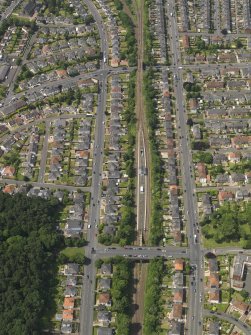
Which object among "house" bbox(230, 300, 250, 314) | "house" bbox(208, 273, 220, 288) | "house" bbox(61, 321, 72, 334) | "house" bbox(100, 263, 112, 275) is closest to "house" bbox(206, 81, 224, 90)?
"house" bbox(208, 273, 220, 288)

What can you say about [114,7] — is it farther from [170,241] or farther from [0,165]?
[170,241]

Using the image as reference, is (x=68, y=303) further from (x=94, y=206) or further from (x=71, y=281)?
(x=94, y=206)

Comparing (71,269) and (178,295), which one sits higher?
(71,269)

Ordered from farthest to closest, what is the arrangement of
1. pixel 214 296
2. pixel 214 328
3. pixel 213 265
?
1. pixel 213 265
2. pixel 214 296
3. pixel 214 328

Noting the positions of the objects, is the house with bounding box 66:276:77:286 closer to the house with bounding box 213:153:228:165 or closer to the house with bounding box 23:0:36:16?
the house with bounding box 213:153:228:165

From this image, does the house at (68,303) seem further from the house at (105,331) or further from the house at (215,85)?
the house at (215,85)

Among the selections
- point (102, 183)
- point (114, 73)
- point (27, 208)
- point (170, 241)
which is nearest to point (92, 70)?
point (114, 73)

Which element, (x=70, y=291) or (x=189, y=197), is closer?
(x=70, y=291)

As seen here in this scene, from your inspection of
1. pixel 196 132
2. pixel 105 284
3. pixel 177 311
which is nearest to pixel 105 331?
pixel 105 284
